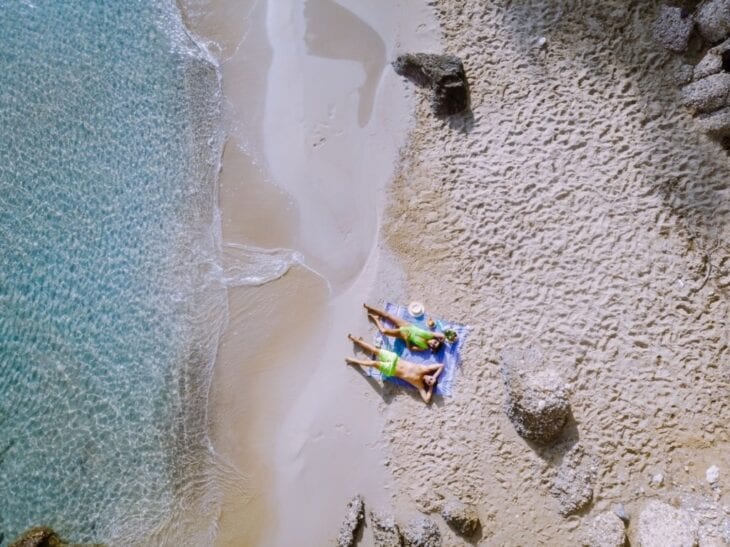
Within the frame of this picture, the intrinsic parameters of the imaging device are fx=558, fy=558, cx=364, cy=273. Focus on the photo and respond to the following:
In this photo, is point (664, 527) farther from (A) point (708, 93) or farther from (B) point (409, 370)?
(A) point (708, 93)

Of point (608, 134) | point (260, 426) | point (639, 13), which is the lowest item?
point (260, 426)

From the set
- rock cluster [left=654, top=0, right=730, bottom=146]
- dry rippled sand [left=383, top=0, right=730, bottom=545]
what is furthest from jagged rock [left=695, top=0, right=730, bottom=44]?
dry rippled sand [left=383, top=0, right=730, bottom=545]

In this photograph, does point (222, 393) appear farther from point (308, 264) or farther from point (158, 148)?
point (158, 148)

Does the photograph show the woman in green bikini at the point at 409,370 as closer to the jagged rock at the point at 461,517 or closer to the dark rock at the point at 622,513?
the jagged rock at the point at 461,517

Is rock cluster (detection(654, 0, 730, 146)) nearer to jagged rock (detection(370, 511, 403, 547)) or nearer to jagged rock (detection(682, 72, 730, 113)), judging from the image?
jagged rock (detection(682, 72, 730, 113))

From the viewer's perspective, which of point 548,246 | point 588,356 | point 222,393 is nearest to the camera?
point 588,356

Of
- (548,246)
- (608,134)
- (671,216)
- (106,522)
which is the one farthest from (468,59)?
(106,522)
